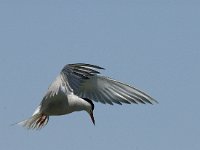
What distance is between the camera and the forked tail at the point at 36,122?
14.1m

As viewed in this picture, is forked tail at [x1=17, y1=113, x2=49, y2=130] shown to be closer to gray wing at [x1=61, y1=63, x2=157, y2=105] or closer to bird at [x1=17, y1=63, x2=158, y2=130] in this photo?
bird at [x1=17, y1=63, x2=158, y2=130]

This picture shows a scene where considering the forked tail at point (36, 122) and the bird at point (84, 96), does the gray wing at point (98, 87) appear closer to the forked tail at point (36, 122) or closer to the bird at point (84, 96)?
the bird at point (84, 96)

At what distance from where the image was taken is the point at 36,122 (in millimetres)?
14305

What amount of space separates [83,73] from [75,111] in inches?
75.4

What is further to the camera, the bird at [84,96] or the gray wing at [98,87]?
the bird at [84,96]

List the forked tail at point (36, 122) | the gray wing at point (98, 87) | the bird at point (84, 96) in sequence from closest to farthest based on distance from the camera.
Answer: the gray wing at point (98, 87), the bird at point (84, 96), the forked tail at point (36, 122)

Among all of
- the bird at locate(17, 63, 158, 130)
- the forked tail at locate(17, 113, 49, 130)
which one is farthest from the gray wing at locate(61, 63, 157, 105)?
the forked tail at locate(17, 113, 49, 130)

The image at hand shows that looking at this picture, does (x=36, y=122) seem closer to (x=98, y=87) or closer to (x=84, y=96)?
(x=84, y=96)

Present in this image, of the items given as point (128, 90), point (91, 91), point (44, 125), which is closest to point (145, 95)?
point (128, 90)

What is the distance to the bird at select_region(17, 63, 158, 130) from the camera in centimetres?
1222

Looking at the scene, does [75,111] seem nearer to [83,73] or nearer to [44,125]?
[44,125]

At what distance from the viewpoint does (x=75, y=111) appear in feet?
45.1

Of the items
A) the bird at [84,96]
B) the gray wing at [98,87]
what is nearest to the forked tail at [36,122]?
the bird at [84,96]

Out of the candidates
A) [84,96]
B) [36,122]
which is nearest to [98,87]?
[84,96]
